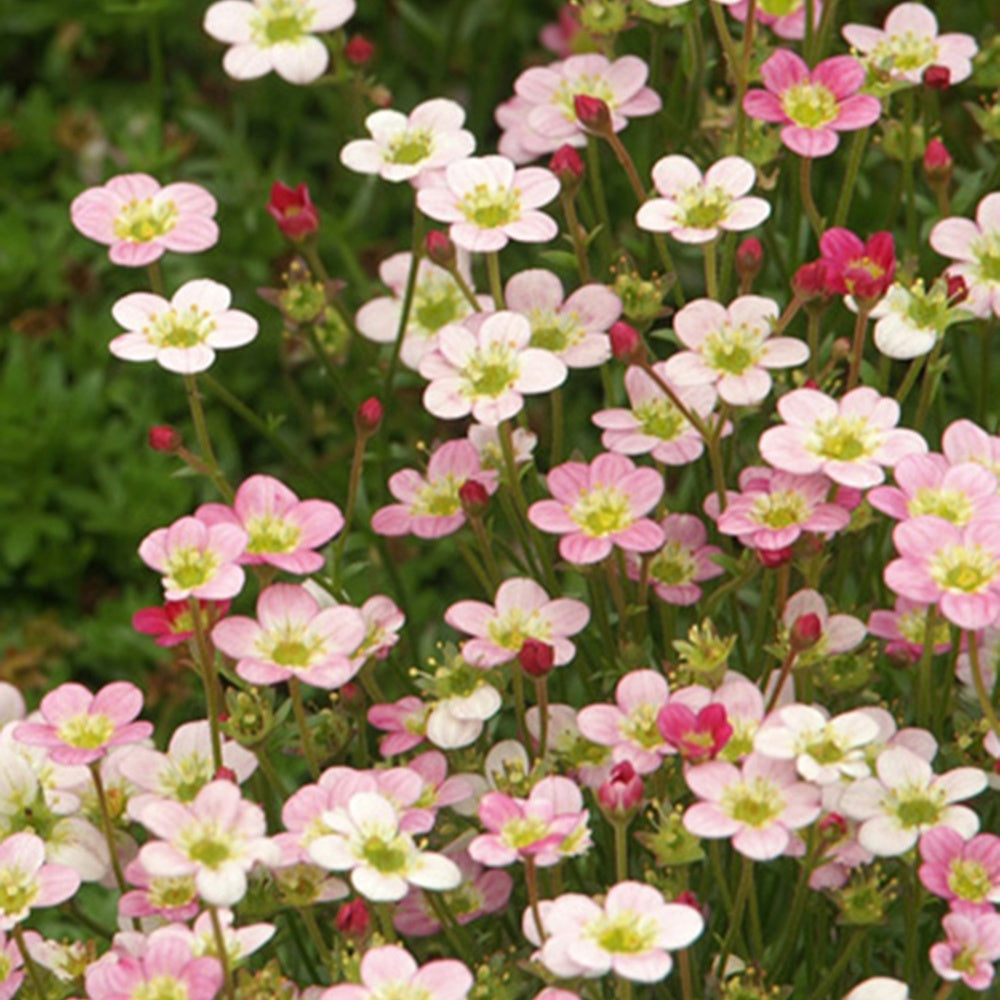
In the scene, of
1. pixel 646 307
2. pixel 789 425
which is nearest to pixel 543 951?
pixel 789 425

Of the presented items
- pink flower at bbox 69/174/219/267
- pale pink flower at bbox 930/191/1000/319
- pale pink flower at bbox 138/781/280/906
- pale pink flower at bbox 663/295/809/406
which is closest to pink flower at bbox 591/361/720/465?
pale pink flower at bbox 663/295/809/406

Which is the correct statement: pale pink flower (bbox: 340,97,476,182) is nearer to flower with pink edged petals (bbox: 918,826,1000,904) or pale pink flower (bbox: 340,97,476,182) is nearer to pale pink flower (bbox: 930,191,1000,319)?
pale pink flower (bbox: 930,191,1000,319)

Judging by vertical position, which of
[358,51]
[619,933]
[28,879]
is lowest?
[28,879]

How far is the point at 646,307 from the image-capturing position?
72.1 inches

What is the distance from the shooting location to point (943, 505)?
1570 millimetres

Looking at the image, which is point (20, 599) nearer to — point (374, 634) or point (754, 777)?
point (374, 634)

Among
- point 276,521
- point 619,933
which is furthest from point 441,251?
point 619,933

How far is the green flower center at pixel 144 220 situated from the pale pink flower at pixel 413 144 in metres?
0.16

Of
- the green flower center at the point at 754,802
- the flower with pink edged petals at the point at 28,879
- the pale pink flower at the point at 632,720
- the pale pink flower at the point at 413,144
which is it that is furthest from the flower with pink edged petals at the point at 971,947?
the pale pink flower at the point at 413,144

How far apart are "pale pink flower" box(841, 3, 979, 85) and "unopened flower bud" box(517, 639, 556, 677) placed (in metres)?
0.70

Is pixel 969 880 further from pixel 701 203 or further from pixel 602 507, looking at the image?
pixel 701 203

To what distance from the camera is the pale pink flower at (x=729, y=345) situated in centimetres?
169

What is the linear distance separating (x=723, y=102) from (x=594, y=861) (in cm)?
98

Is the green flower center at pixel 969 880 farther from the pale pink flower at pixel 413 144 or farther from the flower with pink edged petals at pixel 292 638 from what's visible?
the pale pink flower at pixel 413 144
